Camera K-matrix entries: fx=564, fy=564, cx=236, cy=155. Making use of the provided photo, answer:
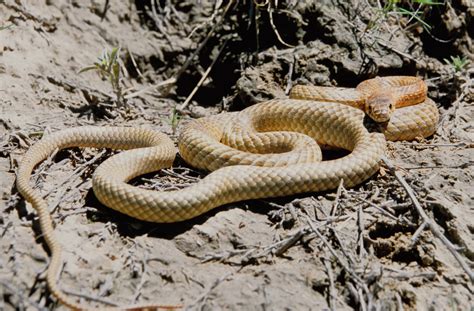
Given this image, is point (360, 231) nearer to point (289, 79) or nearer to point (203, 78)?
point (289, 79)

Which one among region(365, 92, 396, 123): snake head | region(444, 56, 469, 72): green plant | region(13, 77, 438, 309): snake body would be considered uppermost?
region(444, 56, 469, 72): green plant

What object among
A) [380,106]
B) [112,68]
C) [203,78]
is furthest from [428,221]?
[112,68]

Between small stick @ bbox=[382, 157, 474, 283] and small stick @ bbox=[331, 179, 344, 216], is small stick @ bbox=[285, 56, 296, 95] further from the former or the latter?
small stick @ bbox=[331, 179, 344, 216]

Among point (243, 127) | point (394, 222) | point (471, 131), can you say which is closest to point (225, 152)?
point (243, 127)

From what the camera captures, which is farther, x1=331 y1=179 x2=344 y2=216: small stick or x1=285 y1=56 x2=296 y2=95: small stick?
x1=285 y1=56 x2=296 y2=95: small stick

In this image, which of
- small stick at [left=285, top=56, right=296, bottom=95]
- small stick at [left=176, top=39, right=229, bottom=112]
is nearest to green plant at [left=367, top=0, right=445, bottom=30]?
small stick at [left=285, top=56, right=296, bottom=95]

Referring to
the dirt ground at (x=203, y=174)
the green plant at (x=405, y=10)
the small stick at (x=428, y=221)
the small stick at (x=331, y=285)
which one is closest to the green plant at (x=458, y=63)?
the dirt ground at (x=203, y=174)

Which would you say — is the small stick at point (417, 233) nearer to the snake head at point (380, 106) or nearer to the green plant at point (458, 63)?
the snake head at point (380, 106)
